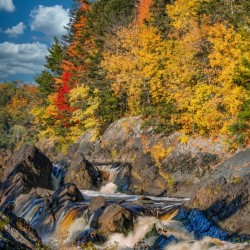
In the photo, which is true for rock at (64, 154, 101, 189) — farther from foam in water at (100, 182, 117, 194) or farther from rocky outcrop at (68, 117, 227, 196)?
rocky outcrop at (68, 117, 227, 196)

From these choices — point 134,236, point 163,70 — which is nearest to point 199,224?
point 134,236

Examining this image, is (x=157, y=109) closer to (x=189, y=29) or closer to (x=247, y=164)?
(x=189, y=29)

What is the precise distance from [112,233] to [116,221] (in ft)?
1.71

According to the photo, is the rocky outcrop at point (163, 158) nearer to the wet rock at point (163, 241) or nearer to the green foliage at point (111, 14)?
the wet rock at point (163, 241)

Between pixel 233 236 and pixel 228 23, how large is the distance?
1783 cm

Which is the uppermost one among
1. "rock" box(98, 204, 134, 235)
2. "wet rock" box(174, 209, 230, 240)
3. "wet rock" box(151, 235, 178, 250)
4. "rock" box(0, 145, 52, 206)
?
"rock" box(0, 145, 52, 206)

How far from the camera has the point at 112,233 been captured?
14766 mm

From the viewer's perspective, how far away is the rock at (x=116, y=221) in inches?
587

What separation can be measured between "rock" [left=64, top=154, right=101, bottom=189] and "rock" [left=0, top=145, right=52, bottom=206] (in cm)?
216

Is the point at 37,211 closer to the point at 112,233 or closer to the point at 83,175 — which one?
the point at 112,233

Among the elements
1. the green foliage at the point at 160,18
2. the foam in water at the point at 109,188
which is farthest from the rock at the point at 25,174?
the green foliage at the point at 160,18

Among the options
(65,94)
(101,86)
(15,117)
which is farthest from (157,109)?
(15,117)

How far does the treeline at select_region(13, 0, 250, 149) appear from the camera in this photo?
24.0 meters

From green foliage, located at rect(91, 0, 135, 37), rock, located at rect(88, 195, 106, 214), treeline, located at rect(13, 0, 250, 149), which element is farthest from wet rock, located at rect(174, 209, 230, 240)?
green foliage, located at rect(91, 0, 135, 37)
